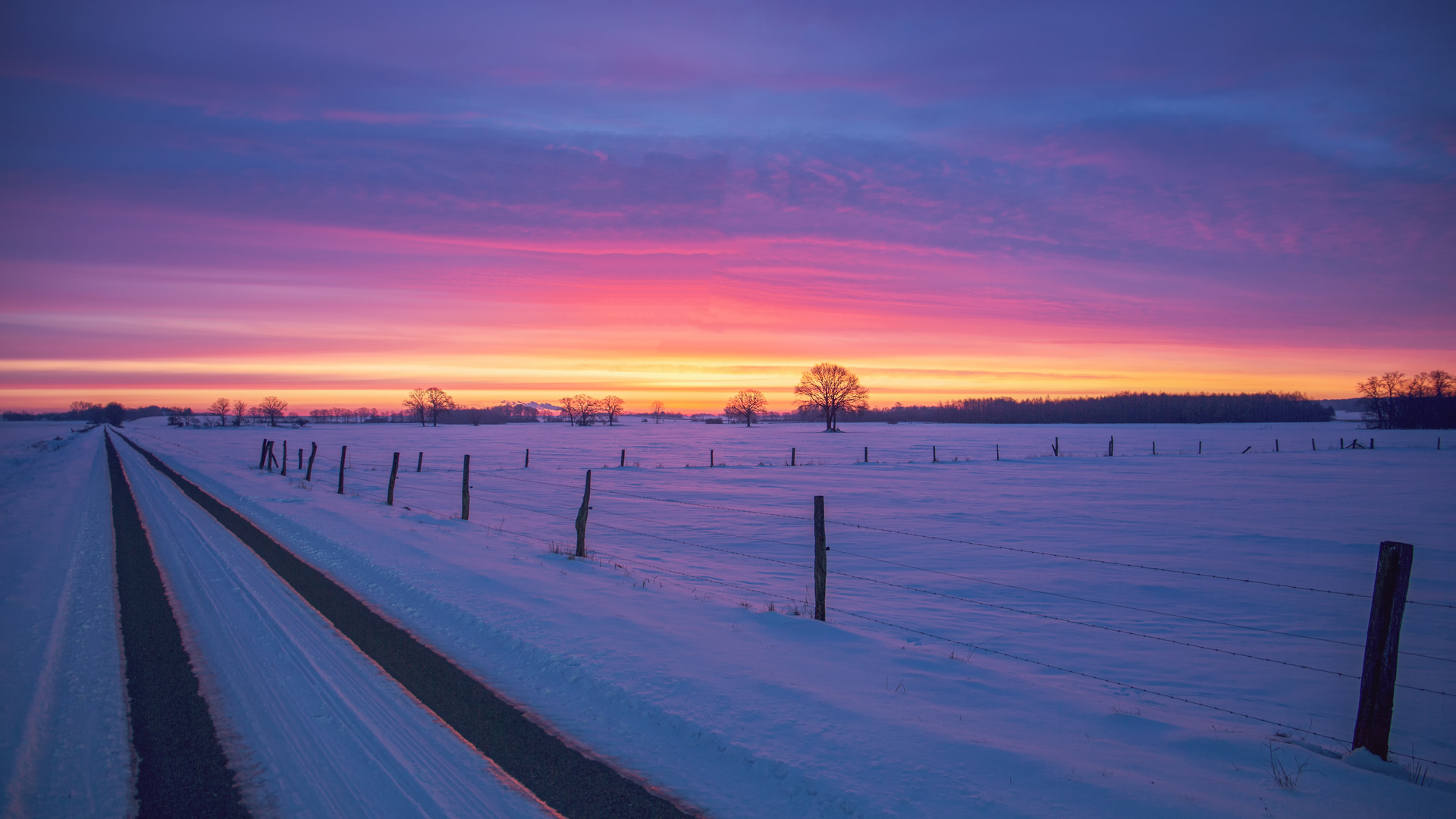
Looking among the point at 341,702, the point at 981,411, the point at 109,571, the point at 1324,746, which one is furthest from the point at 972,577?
the point at 981,411

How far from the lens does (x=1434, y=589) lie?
10.8 m

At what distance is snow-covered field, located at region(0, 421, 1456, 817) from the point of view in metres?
4.25

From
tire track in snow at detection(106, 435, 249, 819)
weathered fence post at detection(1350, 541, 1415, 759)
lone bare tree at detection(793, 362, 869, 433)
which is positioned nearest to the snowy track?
tire track in snow at detection(106, 435, 249, 819)


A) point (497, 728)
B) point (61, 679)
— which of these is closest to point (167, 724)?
point (61, 679)

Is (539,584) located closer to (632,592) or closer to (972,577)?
(632,592)

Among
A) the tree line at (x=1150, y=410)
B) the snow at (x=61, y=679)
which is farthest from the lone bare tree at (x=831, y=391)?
the snow at (x=61, y=679)

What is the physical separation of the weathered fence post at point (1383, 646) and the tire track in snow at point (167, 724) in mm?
7140

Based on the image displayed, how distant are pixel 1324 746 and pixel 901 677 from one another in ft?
10.4

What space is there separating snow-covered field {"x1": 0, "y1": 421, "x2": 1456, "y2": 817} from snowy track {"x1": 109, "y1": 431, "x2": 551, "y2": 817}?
8.7 inches

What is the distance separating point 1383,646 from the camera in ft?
15.1

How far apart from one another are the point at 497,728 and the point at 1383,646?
6135 mm

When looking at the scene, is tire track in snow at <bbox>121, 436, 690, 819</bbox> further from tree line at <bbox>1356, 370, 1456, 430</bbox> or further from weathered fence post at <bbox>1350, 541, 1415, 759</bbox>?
tree line at <bbox>1356, 370, 1456, 430</bbox>

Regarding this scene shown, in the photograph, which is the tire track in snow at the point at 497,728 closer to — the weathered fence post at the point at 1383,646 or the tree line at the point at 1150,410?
the weathered fence post at the point at 1383,646

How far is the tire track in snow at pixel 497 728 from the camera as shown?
3.86m
